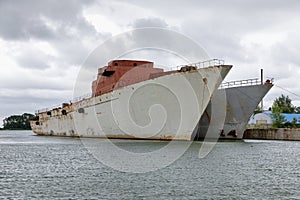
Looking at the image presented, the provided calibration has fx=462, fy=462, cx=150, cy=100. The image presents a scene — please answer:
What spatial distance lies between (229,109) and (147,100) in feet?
31.3

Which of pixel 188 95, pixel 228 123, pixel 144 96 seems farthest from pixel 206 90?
pixel 228 123

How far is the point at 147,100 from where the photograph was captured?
42281 millimetres

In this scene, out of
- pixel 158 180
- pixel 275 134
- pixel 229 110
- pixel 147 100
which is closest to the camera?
pixel 158 180

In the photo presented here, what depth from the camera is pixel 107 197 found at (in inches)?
648

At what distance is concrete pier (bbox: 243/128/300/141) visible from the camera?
56688 millimetres

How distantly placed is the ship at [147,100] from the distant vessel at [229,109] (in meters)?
5.14

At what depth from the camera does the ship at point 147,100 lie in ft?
128

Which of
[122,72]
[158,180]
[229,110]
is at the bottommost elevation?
[158,180]

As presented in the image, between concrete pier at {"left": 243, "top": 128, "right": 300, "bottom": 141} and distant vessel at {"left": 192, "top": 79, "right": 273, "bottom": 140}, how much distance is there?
12.1m

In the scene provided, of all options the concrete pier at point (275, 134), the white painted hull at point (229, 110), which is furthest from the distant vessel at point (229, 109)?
the concrete pier at point (275, 134)

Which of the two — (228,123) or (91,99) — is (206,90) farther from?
(91,99)

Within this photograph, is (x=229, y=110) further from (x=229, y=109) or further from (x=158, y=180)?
(x=158, y=180)

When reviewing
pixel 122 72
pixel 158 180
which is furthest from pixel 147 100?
pixel 158 180

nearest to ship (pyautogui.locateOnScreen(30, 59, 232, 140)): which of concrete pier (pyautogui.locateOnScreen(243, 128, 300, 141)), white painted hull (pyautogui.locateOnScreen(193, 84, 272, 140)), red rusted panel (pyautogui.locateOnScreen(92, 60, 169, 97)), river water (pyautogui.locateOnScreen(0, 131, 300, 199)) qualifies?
red rusted panel (pyautogui.locateOnScreen(92, 60, 169, 97))
